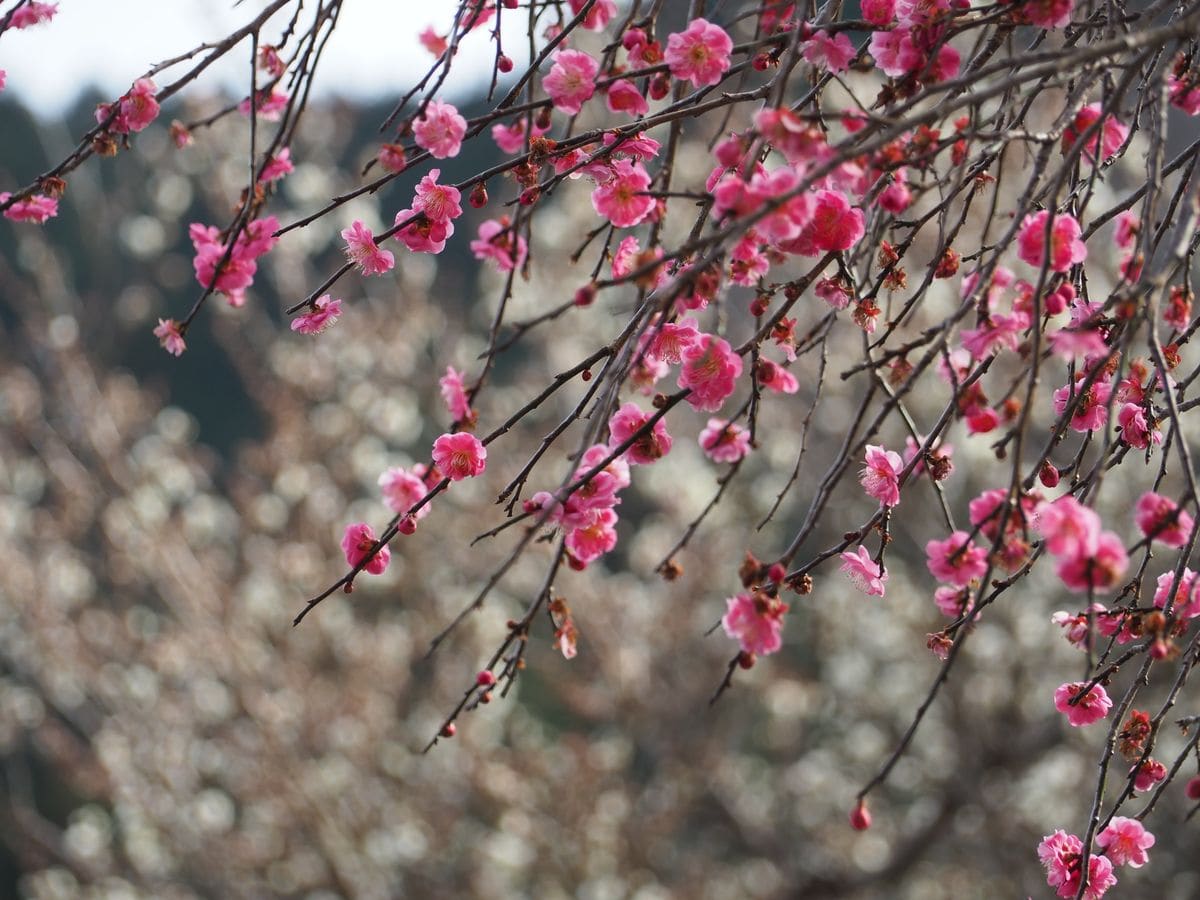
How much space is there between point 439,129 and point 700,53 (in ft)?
1.15

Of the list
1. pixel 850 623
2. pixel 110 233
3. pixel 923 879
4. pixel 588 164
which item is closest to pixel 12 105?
pixel 110 233

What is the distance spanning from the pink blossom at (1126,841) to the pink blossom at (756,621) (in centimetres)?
65

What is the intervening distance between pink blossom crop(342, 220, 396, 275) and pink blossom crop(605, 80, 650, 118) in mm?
361

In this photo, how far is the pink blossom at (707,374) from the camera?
1330 mm

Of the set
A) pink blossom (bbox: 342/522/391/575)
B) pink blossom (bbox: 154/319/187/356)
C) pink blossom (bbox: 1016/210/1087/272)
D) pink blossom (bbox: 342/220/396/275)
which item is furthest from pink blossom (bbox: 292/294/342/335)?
pink blossom (bbox: 1016/210/1087/272)

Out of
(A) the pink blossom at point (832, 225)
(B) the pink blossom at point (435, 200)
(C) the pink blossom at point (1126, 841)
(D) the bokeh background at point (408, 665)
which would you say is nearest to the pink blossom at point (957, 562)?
(A) the pink blossom at point (832, 225)

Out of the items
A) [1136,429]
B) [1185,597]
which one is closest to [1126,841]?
[1185,597]

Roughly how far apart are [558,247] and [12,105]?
6.08 meters

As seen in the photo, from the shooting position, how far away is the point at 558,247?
7160 mm

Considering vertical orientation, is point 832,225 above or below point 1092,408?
below

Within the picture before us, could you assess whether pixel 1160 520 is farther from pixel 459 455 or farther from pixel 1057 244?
pixel 459 455

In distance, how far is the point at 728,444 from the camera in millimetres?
1371

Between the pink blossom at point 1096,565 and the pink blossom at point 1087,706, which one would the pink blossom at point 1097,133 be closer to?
the pink blossom at point 1096,565

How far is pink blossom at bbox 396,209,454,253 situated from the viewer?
1497 millimetres
